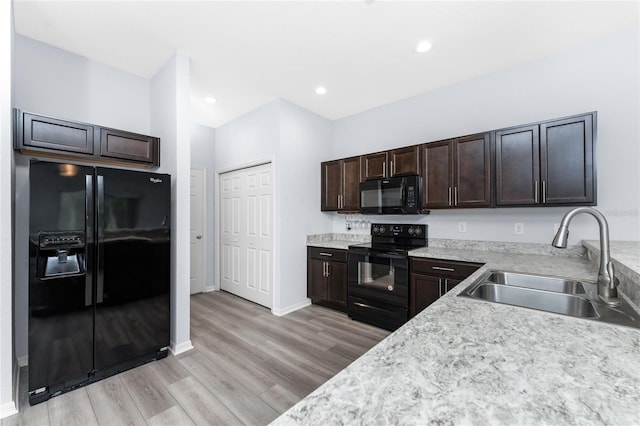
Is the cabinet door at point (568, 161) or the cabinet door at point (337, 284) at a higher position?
the cabinet door at point (568, 161)

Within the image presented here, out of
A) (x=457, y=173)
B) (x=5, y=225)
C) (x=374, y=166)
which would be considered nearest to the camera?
(x=5, y=225)

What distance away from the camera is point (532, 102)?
8.72 feet

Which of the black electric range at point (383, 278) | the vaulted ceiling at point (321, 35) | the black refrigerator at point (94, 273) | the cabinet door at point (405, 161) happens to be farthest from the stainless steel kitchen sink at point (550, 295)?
the black refrigerator at point (94, 273)

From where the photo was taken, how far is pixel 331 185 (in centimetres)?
390

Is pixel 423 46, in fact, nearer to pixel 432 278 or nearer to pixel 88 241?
pixel 432 278

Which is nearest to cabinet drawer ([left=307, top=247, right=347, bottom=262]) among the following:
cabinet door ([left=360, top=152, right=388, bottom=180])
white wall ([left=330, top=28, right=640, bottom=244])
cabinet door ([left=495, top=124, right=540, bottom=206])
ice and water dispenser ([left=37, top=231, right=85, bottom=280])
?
white wall ([left=330, top=28, right=640, bottom=244])

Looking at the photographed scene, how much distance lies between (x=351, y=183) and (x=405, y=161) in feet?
2.67

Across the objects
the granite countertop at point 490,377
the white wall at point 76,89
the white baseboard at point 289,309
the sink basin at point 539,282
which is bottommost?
the white baseboard at point 289,309

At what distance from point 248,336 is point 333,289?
120 centimetres

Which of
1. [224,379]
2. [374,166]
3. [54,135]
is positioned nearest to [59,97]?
[54,135]

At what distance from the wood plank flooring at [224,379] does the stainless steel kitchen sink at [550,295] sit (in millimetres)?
1415

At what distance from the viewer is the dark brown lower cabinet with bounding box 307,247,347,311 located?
3415 millimetres

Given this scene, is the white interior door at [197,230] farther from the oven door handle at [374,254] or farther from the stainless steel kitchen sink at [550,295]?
the stainless steel kitchen sink at [550,295]

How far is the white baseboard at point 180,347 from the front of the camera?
2.48 meters
